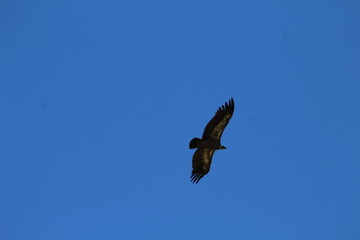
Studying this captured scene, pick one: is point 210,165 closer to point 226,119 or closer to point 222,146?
point 222,146

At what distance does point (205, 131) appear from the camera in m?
23.1

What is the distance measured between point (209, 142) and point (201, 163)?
146 centimetres

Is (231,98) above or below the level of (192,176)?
above

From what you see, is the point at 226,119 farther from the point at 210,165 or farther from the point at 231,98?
the point at 210,165

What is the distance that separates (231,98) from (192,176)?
419cm

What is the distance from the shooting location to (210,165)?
2450 cm

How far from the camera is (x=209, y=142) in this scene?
2347 cm

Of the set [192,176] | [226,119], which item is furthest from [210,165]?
[226,119]

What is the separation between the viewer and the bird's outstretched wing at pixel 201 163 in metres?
24.2

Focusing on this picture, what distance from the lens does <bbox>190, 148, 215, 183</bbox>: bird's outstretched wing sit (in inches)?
953

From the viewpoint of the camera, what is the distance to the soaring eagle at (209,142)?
2297 cm

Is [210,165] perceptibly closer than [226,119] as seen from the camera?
No

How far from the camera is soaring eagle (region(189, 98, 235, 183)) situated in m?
23.0

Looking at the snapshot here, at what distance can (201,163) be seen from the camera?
24.4 meters
